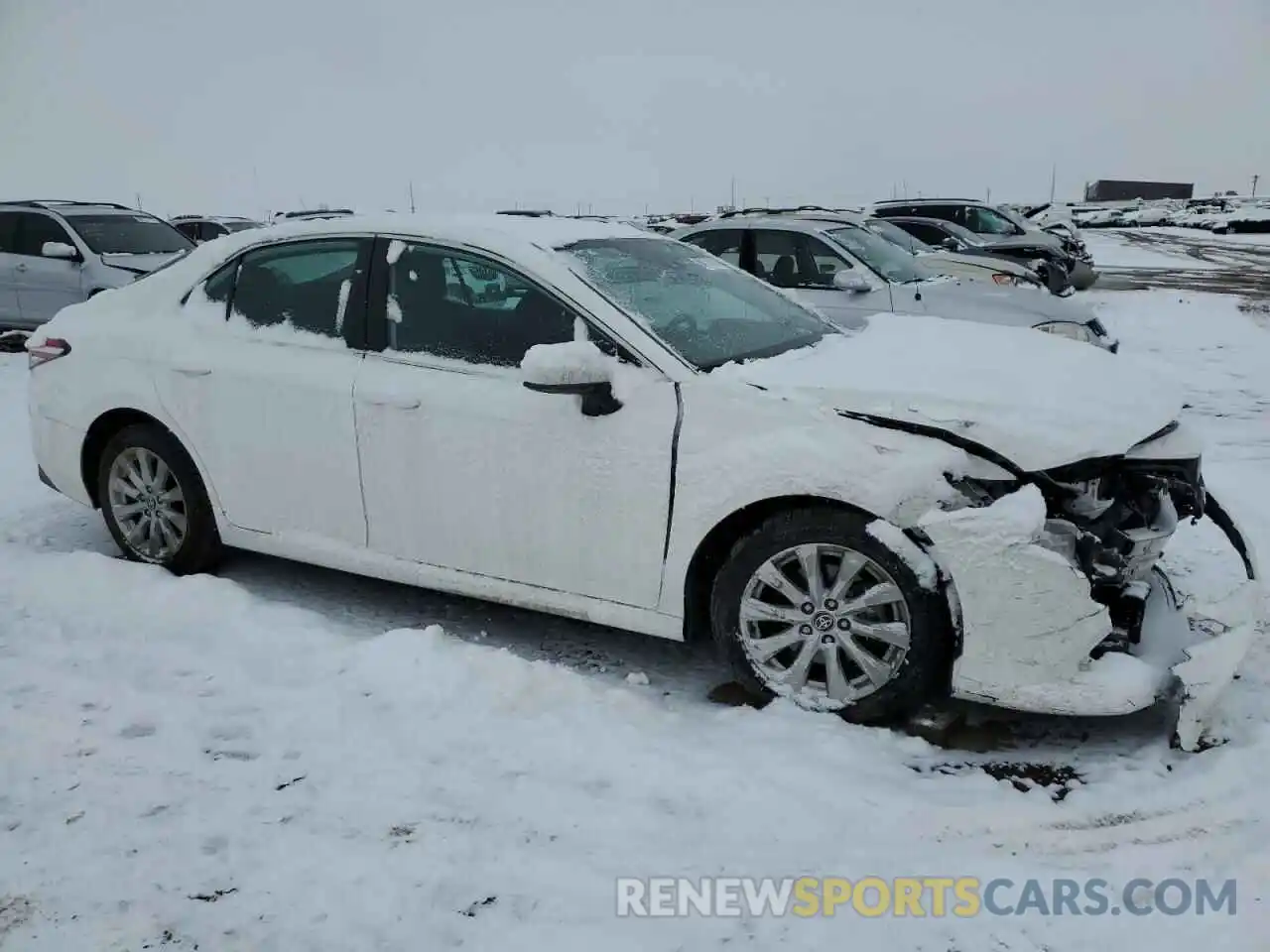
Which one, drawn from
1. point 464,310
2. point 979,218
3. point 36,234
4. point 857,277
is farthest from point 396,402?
point 979,218

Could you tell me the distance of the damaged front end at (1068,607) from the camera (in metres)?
3.11

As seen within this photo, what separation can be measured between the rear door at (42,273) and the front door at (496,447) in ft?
31.4

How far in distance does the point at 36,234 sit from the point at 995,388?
1243 cm

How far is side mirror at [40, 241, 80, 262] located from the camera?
11.7m

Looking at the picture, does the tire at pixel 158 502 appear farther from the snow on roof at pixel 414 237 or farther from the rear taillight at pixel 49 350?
the snow on roof at pixel 414 237

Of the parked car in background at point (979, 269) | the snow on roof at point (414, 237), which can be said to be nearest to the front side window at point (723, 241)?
the parked car in background at point (979, 269)

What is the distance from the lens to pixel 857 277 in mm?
8742

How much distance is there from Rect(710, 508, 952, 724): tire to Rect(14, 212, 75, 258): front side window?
1151 centimetres

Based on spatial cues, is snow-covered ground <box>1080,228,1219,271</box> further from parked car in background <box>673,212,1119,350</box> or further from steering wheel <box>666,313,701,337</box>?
steering wheel <box>666,313,701,337</box>

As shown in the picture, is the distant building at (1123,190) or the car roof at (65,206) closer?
the car roof at (65,206)

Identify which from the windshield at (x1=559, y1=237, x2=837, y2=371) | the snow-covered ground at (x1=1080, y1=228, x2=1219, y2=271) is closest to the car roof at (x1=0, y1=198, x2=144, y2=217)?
the windshield at (x1=559, y1=237, x2=837, y2=371)

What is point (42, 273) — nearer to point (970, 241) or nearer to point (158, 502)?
point (158, 502)

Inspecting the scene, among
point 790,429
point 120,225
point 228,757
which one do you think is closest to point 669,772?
point 790,429

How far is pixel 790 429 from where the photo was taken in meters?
3.40
